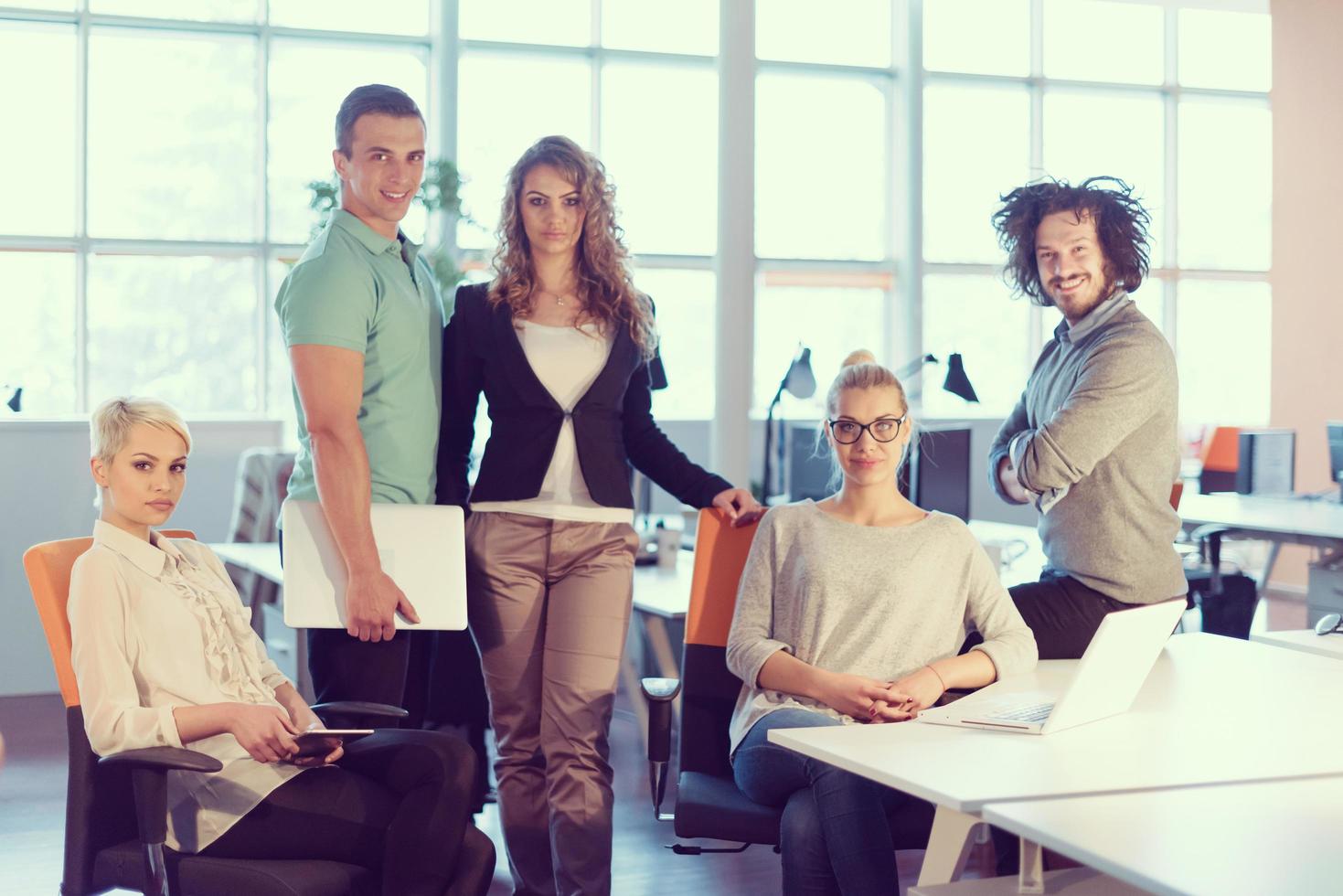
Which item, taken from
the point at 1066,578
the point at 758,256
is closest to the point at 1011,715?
the point at 1066,578

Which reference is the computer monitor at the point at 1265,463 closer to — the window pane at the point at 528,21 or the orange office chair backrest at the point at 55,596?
the window pane at the point at 528,21

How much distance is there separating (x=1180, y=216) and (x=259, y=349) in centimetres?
667

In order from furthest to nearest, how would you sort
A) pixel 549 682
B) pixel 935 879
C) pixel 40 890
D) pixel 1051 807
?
pixel 40 890
pixel 549 682
pixel 935 879
pixel 1051 807

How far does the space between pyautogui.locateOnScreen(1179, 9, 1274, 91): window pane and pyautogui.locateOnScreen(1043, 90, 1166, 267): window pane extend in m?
0.41

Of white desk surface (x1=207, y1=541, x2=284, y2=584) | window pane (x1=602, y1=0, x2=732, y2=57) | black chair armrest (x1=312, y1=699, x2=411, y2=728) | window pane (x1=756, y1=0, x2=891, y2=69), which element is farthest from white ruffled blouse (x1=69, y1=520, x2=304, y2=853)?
window pane (x1=756, y1=0, x2=891, y2=69)

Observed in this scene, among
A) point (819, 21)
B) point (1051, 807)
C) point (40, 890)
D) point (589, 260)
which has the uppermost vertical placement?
point (819, 21)

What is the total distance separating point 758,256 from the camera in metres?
9.04

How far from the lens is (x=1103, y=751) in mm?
1892

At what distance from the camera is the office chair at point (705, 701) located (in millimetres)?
2492

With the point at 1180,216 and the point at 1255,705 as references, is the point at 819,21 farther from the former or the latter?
the point at 1255,705

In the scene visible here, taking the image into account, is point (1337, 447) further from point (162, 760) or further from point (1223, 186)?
point (162, 760)

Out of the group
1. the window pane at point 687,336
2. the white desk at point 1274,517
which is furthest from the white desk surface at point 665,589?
the window pane at point 687,336

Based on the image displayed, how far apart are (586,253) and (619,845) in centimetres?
188

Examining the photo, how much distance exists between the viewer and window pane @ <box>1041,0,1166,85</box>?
9695 mm
